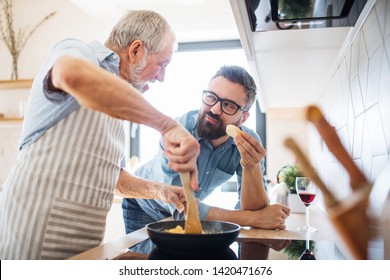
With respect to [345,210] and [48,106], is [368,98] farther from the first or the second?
[48,106]

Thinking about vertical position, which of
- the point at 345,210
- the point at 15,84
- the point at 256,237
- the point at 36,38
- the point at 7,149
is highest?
the point at 36,38

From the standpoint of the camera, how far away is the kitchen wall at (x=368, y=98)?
21.4 inches

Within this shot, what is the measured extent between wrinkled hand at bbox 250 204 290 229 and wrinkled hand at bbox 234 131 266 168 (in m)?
0.13

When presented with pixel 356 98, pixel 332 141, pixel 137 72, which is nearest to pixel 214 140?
pixel 137 72

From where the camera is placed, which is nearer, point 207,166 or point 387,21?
point 387,21

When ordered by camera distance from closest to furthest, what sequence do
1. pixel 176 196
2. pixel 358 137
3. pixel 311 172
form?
pixel 311 172 → pixel 358 137 → pixel 176 196

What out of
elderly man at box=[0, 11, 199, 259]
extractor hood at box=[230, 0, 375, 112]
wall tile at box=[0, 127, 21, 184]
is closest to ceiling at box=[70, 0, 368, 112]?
extractor hood at box=[230, 0, 375, 112]

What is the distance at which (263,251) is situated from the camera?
64 centimetres

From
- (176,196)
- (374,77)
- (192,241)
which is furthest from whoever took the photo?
(176,196)

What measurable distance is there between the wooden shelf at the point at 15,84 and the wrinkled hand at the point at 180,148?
5.57 feet

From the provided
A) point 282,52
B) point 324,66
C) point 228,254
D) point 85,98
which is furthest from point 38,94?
point 324,66

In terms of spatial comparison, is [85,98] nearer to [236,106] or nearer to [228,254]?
[228,254]

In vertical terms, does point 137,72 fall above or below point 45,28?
below

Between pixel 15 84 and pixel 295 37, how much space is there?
5.52 feet
